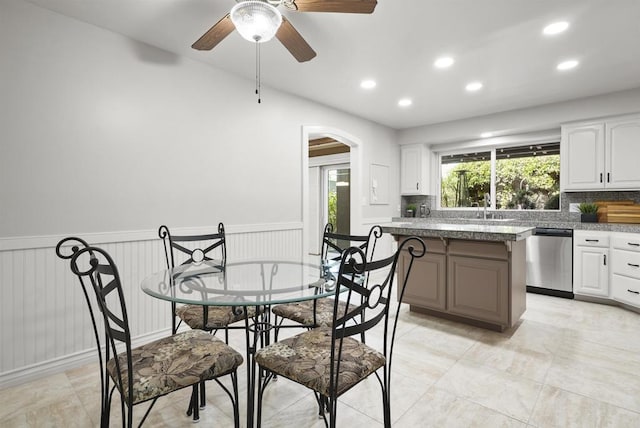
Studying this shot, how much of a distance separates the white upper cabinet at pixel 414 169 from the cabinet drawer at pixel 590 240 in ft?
7.47

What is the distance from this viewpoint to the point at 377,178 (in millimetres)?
5469

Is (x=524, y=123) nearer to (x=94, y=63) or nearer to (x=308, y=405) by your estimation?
(x=308, y=405)

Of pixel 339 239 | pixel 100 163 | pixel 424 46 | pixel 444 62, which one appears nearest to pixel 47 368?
pixel 100 163

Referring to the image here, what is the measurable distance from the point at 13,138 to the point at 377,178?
4.36 m

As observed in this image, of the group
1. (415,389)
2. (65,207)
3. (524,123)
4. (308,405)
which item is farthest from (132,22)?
(524,123)


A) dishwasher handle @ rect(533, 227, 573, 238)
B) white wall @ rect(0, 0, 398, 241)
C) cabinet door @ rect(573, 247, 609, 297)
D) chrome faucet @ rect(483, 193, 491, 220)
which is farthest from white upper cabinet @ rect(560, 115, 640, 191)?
white wall @ rect(0, 0, 398, 241)

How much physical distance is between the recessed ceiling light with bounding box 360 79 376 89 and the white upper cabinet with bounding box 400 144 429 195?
2.23 metres

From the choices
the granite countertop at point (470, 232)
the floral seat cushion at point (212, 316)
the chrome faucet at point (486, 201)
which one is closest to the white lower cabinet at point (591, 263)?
the chrome faucet at point (486, 201)

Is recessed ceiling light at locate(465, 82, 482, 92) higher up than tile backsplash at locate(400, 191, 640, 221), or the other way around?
recessed ceiling light at locate(465, 82, 482, 92)

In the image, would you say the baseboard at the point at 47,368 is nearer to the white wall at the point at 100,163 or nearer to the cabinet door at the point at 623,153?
the white wall at the point at 100,163

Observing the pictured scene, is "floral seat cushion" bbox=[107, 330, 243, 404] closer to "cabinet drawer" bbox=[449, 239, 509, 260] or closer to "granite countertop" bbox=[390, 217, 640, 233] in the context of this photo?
"cabinet drawer" bbox=[449, 239, 509, 260]

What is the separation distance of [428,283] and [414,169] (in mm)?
2911

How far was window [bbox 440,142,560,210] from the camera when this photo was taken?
491cm

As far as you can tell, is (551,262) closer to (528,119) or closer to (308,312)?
(528,119)
